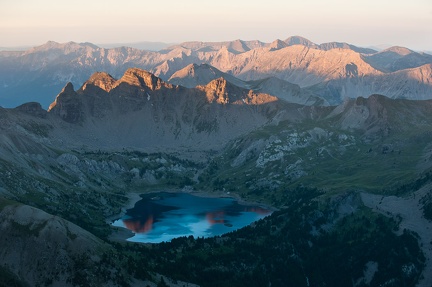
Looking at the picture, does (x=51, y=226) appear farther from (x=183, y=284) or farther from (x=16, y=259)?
(x=183, y=284)

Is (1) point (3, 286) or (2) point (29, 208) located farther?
(2) point (29, 208)

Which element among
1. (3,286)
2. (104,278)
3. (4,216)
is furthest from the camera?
(4,216)

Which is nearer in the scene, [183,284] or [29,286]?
[29,286]

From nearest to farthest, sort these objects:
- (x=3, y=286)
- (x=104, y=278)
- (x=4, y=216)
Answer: (x=3, y=286), (x=104, y=278), (x=4, y=216)

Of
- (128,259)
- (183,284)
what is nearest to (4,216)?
(128,259)

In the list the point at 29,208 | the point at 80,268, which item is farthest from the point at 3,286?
the point at 29,208

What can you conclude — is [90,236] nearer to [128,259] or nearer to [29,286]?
[128,259]

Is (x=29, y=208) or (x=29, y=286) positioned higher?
(x=29, y=208)

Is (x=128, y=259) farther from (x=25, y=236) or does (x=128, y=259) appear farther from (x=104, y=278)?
(x=25, y=236)
